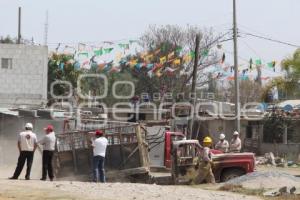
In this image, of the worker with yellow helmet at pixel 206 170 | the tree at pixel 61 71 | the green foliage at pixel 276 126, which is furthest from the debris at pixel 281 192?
the tree at pixel 61 71

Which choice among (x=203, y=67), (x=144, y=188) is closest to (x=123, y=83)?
(x=203, y=67)

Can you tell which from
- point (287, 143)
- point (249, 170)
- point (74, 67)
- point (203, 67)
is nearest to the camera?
point (249, 170)

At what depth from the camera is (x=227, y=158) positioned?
69.6 feet

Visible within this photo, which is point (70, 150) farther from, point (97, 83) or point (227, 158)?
point (97, 83)

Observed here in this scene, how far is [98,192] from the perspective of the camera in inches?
603

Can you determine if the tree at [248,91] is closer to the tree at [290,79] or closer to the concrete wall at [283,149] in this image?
the tree at [290,79]

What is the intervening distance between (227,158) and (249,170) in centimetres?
79

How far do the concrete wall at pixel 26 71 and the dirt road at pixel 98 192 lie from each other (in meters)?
24.4

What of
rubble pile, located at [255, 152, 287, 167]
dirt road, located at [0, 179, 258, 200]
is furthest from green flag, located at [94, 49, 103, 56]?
dirt road, located at [0, 179, 258, 200]

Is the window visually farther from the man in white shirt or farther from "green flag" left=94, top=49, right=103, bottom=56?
the man in white shirt

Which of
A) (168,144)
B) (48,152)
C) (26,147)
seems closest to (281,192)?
(48,152)

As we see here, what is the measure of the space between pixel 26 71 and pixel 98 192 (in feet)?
88.9

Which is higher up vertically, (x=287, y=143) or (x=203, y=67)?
(x=203, y=67)

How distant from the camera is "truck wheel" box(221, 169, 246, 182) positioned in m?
21.2
